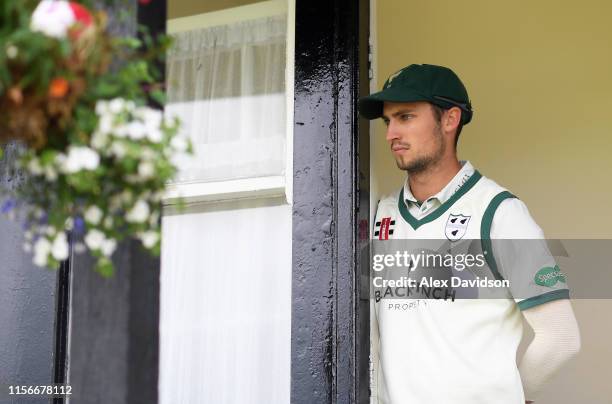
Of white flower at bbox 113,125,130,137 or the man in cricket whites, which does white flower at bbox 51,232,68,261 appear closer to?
white flower at bbox 113,125,130,137

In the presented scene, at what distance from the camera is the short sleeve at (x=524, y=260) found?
2.52 metres

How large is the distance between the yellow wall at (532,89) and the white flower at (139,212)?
1.99 metres

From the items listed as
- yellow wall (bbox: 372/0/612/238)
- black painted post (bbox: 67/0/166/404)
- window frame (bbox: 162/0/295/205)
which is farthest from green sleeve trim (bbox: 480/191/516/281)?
black painted post (bbox: 67/0/166/404)

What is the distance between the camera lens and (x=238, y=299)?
9.02 feet

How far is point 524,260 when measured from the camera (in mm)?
2555

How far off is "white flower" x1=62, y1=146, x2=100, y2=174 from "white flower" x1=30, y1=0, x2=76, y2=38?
135mm

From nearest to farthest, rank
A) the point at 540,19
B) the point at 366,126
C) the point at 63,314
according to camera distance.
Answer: the point at 63,314, the point at 366,126, the point at 540,19

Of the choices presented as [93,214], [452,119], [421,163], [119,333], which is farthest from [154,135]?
[452,119]

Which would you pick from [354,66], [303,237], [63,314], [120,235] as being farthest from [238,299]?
[120,235]

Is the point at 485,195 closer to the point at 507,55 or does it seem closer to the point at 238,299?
the point at 238,299

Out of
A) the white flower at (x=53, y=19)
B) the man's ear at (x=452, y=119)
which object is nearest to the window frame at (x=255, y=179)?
the man's ear at (x=452, y=119)

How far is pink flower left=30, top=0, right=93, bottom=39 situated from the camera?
1265 millimetres

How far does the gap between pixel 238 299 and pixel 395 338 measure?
407 millimetres

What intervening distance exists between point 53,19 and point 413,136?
1626 millimetres
